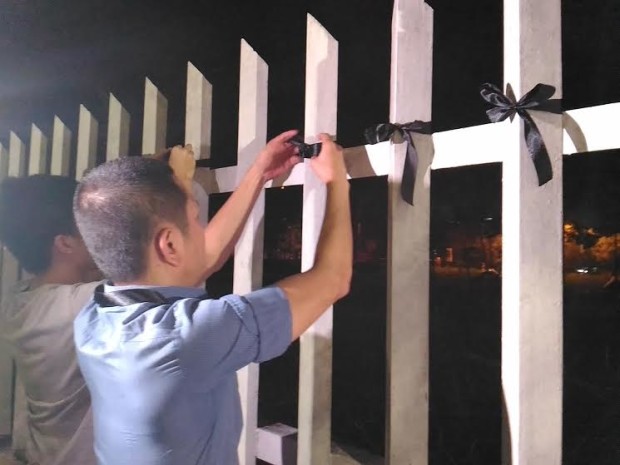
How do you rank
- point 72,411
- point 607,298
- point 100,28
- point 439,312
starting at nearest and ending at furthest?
point 72,411
point 100,28
point 439,312
point 607,298

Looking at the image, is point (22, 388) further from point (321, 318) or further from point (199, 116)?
point (321, 318)

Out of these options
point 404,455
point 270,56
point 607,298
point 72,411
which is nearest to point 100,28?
point 270,56

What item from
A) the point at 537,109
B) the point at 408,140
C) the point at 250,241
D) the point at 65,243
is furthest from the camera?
the point at 65,243

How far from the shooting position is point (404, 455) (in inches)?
31.9

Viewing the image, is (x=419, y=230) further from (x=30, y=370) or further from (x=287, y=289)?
(x=30, y=370)

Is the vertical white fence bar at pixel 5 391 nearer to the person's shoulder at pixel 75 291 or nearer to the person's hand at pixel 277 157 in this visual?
the person's shoulder at pixel 75 291

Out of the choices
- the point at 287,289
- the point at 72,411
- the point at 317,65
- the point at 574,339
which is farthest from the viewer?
the point at 574,339

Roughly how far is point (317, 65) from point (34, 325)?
0.88 m

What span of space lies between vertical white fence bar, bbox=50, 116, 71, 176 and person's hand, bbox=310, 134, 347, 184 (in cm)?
107

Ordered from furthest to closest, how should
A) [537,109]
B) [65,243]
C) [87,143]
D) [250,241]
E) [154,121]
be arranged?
[87,143]
[154,121]
[65,243]
[250,241]
[537,109]

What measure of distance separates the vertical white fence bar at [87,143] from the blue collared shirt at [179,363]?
0.85m

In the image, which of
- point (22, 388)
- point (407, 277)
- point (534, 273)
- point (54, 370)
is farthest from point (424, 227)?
point (22, 388)

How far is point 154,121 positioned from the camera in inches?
52.1

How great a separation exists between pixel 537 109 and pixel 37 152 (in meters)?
1.60
